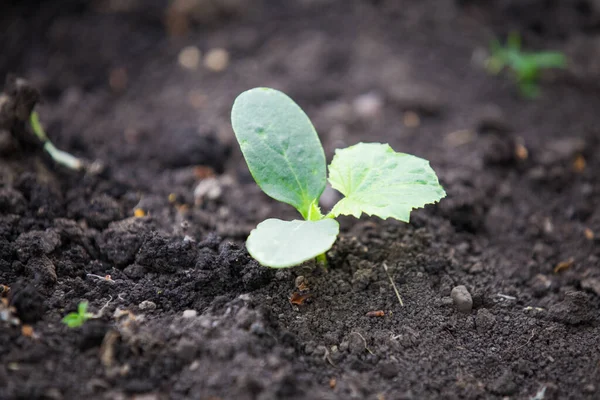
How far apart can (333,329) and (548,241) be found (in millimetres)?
1054

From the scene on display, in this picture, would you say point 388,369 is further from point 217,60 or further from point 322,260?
point 217,60

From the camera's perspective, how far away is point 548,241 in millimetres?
2182

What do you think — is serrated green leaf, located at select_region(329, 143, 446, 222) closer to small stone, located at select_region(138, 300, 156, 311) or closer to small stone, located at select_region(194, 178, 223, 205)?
small stone, located at select_region(138, 300, 156, 311)

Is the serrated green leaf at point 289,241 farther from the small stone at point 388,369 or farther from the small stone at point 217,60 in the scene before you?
the small stone at point 217,60

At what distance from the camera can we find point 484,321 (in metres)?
1.71

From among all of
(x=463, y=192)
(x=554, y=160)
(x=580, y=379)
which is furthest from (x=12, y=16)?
(x=580, y=379)

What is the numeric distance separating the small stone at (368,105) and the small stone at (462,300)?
128 cm

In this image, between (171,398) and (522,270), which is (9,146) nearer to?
(171,398)

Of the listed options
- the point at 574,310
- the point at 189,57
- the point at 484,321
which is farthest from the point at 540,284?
the point at 189,57

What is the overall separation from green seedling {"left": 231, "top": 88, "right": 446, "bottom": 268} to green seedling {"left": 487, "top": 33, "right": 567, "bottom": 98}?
1687mm

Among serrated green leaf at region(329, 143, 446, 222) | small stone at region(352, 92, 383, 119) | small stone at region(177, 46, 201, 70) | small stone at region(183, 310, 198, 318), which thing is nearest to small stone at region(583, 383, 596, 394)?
serrated green leaf at region(329, 143, 446, 222)

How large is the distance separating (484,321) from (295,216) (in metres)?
0.82

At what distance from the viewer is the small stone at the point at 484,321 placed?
66.9 inches

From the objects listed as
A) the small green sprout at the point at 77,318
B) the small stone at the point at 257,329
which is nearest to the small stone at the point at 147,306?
the small green sprout at the point at 77,318
